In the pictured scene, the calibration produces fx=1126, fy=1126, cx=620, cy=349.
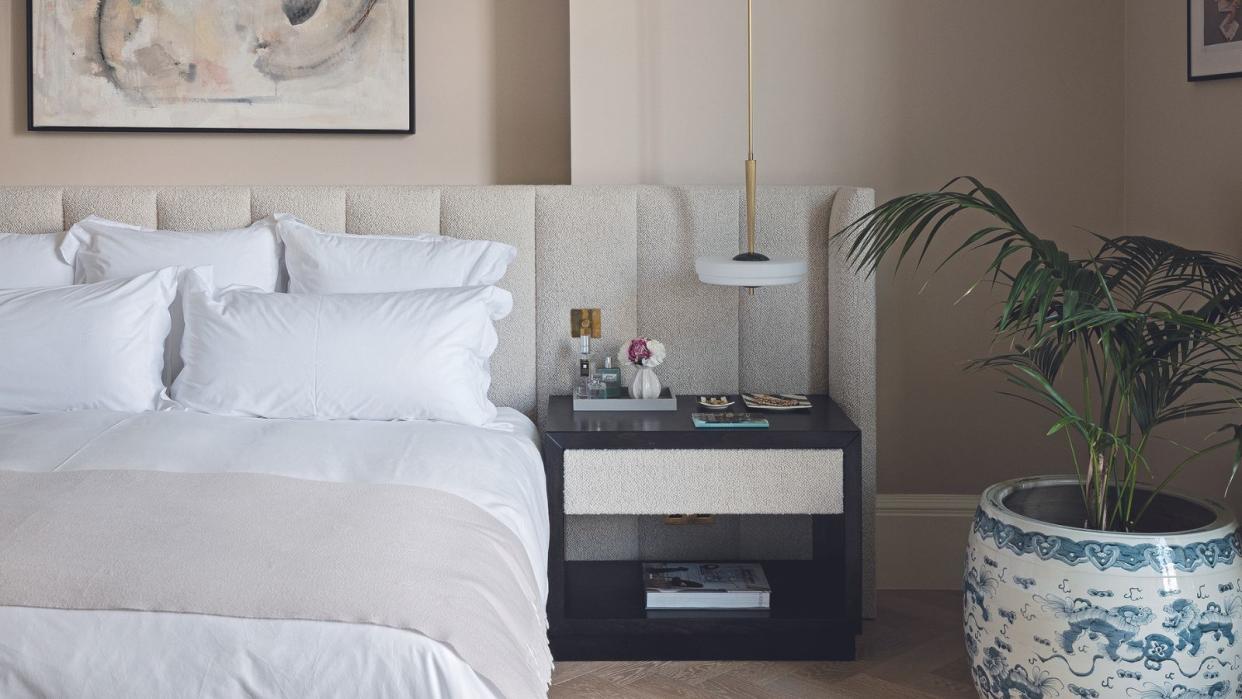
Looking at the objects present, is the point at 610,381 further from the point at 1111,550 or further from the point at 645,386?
the point at 1111,550

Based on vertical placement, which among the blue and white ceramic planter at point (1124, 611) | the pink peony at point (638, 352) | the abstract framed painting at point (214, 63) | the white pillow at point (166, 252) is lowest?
the blue and white ceramic planter at point (1124, 611)

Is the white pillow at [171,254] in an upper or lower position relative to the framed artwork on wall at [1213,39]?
lower

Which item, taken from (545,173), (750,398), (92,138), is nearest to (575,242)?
(545,173)

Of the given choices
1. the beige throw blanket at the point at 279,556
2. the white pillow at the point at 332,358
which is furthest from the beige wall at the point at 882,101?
the beige throw blanket at the point at 279,556

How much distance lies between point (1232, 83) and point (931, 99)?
2.69 feet

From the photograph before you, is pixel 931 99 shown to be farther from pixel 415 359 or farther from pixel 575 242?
pixel 415 359

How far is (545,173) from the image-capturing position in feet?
11.2

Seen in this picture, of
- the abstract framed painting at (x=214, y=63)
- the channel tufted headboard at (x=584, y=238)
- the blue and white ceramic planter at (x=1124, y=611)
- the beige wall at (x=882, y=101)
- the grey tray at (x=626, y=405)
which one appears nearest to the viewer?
the blue and white ceramic planter at (x=1124, y=611)

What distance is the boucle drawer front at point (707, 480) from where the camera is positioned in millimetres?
2654

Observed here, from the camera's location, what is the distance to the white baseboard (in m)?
3.33

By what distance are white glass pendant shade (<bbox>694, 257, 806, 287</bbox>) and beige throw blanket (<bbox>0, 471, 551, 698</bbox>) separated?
1.06m

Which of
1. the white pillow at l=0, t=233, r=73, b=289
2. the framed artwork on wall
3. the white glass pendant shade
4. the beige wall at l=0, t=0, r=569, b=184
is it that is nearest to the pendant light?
the white glass pendant shade

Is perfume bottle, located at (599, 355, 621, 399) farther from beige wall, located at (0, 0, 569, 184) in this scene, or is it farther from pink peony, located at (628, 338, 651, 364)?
beige wall, located at (0, 0, 569, 184)

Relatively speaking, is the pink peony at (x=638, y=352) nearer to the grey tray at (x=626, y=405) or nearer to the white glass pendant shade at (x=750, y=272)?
the grey tray at (x=626, y=405)
